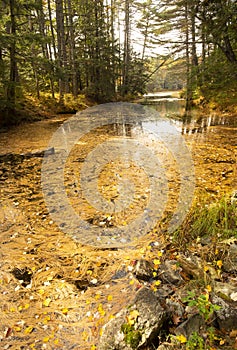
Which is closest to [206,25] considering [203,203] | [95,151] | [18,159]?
[95,151]

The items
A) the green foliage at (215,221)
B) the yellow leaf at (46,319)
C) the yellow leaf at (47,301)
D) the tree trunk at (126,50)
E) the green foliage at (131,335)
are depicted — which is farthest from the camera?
the tree trunk at (126,50)

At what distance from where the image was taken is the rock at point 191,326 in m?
1.71

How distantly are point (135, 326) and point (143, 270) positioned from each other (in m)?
0.67

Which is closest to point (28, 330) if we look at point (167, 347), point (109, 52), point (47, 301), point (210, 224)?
point (47, 301)

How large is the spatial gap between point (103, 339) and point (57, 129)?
9.66m

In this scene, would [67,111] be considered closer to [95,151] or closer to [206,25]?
[95,151]

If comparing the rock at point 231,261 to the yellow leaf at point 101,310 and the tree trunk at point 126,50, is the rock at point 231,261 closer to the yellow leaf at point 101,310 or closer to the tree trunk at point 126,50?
the yellow leaf at point 101,310

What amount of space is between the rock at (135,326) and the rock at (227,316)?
16.3 inches

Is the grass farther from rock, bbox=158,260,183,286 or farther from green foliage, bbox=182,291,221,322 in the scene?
green foliage, bbox=182,291,221,322

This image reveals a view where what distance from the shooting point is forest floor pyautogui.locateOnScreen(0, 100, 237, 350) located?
1990mm

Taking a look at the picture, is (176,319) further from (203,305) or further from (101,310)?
(101,310)

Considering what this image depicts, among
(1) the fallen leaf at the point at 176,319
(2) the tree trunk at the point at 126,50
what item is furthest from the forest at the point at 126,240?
(2) the tree trunk at the point at 126,50

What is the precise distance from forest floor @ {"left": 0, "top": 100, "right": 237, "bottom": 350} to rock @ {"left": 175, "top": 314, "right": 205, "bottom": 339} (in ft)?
0.67

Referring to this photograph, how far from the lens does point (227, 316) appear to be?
5.84 feet
